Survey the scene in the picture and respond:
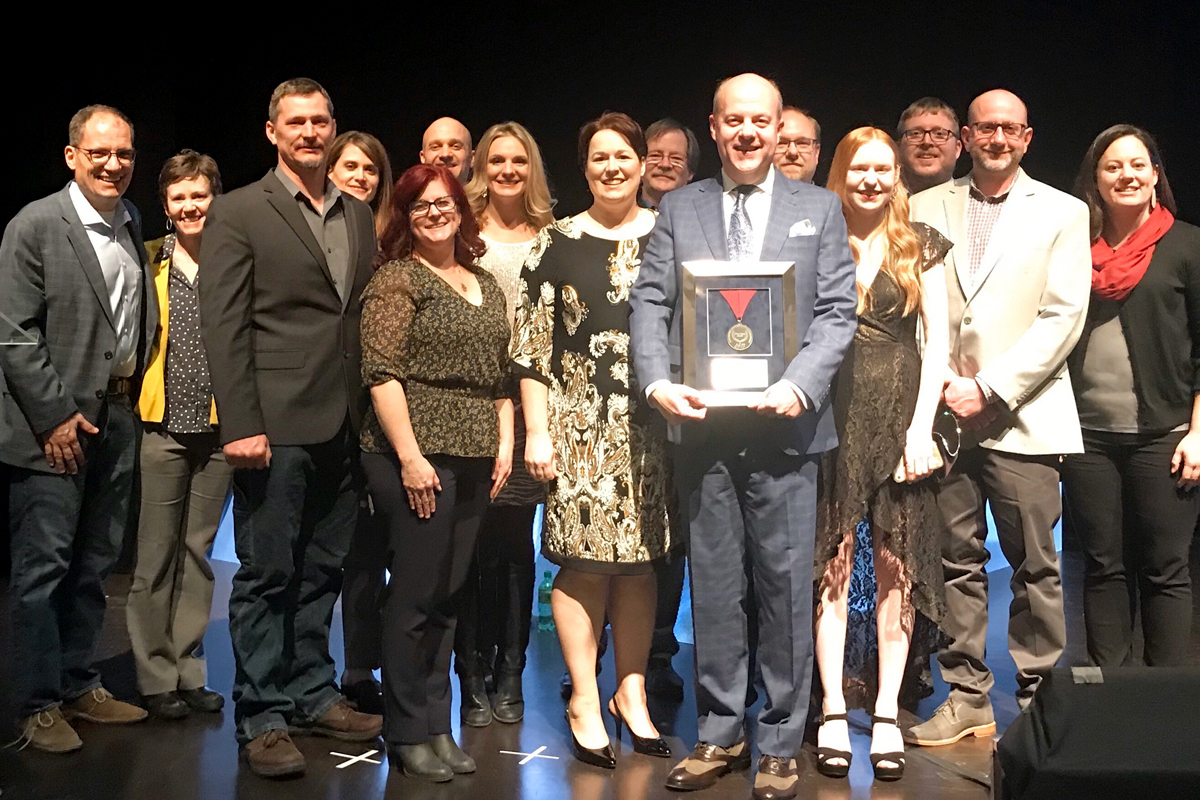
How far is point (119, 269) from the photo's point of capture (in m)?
3.33

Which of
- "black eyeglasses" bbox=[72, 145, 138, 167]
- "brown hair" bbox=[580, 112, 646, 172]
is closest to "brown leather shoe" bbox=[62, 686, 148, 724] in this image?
"black eyeglasses" bbox=[72, 145, 138, 167]

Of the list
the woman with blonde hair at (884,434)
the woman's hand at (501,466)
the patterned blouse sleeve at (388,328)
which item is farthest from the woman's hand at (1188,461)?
the patterned blouse sleeve at (388,328)

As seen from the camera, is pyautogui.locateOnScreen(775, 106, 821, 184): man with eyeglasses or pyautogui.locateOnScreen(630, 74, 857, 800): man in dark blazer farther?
pyautogui.locateOnScreen(775, 106, 821, 184): man with eyeglasses

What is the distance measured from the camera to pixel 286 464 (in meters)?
3.03

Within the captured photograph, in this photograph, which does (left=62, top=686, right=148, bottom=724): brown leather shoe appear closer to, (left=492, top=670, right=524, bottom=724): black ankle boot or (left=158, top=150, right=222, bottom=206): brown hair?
(left=492, top=670, right=524, bottom=724): black ankle boot

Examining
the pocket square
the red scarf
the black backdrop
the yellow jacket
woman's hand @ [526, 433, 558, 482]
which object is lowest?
woman's hand @ [526, 433, 558, 482]

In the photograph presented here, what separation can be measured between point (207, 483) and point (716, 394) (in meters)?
1.66

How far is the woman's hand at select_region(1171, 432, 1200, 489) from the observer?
3.25 m

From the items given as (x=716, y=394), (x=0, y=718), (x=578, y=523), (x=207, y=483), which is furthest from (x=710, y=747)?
(x=0, y=718)

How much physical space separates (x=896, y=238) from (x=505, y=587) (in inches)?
59.1

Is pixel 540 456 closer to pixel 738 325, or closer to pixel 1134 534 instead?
pixel 738 325

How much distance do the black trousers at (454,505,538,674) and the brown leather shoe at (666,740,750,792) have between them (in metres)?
0.72

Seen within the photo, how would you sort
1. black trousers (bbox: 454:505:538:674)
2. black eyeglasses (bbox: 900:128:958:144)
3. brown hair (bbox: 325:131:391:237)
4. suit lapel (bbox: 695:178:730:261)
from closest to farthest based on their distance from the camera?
suit lapel (bbox: 695:178:730:261), black trousers (bbox: 454:505:538:674), brown hair (bbox: 325:131:391:237), black eyeglasses (bbox: 900:128:958:144)

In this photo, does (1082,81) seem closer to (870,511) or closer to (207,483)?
(870,511)
